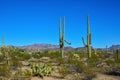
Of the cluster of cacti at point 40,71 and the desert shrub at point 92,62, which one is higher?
the desert shrub at point 92,62

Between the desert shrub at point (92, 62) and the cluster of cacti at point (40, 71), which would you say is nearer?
the cluster of cacti at point (40, 71)

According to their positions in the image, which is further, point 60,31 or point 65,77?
point 60,31

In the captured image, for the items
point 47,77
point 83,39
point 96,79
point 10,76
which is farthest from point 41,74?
point 83,39

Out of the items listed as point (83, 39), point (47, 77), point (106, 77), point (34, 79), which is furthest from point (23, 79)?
point (83, 39)

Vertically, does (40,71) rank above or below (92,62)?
below

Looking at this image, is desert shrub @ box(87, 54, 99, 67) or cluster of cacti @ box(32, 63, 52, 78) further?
desert shrub @ box(87, 54, 99, 67)

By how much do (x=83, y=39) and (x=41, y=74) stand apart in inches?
370

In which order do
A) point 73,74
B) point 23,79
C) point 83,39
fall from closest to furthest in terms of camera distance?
1. point 23,79
2. point 73,74
3. point 83,39

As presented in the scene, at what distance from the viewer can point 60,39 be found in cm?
2309

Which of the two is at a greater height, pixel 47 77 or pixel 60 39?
pixel 60 39

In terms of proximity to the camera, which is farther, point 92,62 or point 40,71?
point 92,62

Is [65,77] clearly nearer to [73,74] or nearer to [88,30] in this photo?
[73,74]

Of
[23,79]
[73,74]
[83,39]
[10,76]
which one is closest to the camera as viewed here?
[23,79]

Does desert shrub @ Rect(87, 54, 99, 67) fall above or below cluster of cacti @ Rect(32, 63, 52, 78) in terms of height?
above
